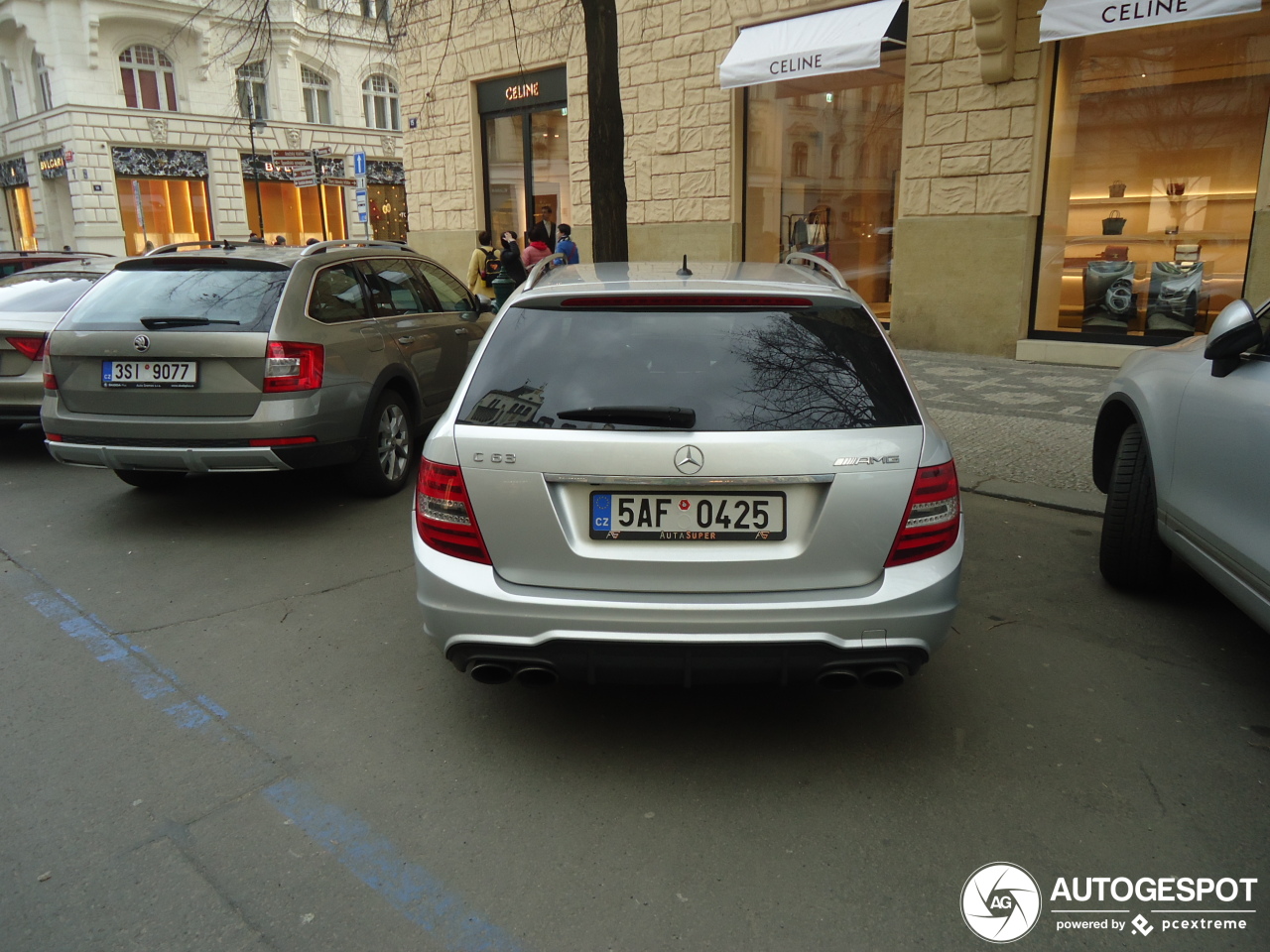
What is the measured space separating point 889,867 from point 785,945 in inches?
17.5

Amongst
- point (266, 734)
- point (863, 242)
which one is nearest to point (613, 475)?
point (266, 734)

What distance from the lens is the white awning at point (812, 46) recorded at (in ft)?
38.8

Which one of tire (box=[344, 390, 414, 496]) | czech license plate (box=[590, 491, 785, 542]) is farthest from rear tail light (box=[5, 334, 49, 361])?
czech license plate (box=[590, 491, 785, 542])

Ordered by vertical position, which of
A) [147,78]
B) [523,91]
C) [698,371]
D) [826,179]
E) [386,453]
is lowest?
[386,453]

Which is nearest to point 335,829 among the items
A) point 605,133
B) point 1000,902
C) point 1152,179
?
point 1000,902

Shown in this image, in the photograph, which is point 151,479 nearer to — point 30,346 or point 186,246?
point 186,246

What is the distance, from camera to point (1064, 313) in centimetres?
1157

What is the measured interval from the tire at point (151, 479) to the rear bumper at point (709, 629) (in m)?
4.65

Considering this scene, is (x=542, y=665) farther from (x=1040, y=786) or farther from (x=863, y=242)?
(x=863, y=242)

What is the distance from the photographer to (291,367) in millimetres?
5578

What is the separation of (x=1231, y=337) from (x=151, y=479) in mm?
6413

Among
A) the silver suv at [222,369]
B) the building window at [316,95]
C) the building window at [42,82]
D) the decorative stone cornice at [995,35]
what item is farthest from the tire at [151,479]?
the building window at [316,95]

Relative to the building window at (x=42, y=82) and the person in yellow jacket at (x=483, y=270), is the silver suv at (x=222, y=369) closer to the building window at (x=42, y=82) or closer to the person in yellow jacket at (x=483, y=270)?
the person in yellow jacket at (x=483, y=270)

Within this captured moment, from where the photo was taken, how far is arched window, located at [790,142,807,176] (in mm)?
14508
